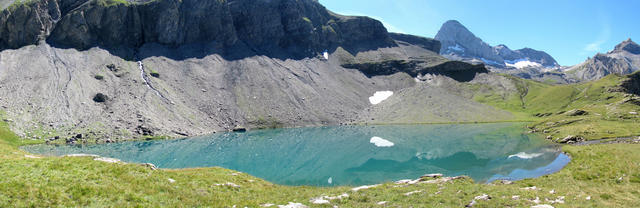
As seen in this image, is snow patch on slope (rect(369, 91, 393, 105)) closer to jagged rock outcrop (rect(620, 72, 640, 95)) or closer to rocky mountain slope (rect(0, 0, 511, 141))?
rocky mountain slope (rect(0, 0, 511, 141))

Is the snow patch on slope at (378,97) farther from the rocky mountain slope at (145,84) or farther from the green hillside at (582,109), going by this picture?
the green hillside at (582,109)

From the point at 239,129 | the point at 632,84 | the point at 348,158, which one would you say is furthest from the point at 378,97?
the point at 348,158

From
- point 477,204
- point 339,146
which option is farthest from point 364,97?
point 477,204

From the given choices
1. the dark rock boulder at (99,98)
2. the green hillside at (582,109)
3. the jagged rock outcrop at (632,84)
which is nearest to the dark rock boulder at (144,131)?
the dark rock boulder at (99,98)

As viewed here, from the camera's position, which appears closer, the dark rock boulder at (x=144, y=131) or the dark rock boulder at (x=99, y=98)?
the dark rock boulder at (x=144, y=131)

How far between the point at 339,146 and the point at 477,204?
66.7 meters

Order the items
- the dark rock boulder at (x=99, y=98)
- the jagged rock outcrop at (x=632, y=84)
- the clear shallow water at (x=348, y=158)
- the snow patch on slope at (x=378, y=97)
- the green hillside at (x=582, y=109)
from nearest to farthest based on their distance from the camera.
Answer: the clear shallow water at (x=348, y=158)
the green hillside at (x=582, y=109)
the dark rock boulder at (x=99, y=98)
the jagged rock outcrop at (x=632, y=84)
the snow patch on slope at (x=378, y=97)

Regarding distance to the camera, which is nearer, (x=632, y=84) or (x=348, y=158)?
(x=348, y=158)

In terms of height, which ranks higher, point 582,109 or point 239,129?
point 582,109

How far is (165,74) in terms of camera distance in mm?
157000

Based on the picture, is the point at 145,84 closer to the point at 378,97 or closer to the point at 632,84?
the point at 378,97

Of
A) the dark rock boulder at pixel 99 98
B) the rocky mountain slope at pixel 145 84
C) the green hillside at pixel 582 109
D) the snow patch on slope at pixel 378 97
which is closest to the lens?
the green hillside at pixel 582 109

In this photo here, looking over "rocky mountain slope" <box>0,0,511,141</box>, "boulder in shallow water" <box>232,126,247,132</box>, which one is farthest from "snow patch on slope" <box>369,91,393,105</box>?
"boulder in shallow water" <box>232,126,247,132</box>

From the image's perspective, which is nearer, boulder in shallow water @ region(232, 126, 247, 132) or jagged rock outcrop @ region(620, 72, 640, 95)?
boulder in shallow water @ region(232, 126, 247, 132)
